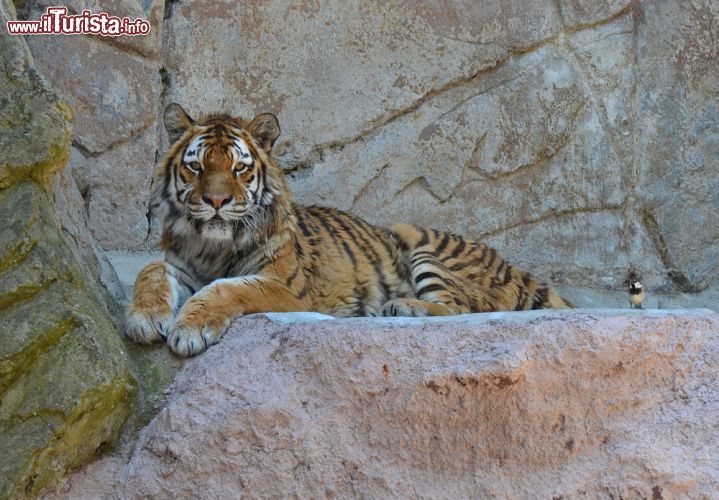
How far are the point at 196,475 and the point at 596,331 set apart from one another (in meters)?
1.27

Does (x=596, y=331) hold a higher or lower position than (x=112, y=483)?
higher

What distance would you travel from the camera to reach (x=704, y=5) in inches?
222

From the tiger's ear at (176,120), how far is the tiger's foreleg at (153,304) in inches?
23.8

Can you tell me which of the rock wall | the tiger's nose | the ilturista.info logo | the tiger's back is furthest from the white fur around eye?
the ilturista.info logo

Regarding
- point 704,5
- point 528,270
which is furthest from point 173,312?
point 704,5

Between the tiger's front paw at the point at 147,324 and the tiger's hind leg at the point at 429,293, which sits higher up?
the tiger's front paw at the point at 147,324

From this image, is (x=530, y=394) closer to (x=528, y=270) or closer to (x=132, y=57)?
(x=528, y=270)

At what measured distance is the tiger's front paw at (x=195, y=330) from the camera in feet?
12.0

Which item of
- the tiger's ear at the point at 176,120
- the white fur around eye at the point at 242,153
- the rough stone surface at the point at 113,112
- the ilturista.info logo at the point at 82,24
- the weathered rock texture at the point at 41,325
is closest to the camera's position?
the weathered rock texture at the point at 41,325

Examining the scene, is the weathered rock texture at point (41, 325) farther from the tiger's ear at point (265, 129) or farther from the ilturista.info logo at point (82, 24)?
the ilturista.info logo at point (82, 24)

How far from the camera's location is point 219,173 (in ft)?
14.1

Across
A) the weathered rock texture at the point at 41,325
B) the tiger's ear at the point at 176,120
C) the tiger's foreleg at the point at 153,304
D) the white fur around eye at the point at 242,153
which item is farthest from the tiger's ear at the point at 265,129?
the weathered rock texture at the point at 41,325

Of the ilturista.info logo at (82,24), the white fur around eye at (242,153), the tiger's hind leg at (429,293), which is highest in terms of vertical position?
the ilturista.info logo at (82,24)

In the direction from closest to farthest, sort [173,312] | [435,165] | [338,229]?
[173,312] → [338,229] → [435,165]
